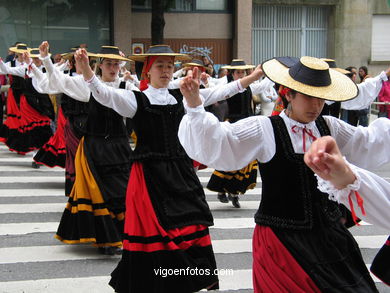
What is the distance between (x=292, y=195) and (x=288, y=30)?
21.3 metres

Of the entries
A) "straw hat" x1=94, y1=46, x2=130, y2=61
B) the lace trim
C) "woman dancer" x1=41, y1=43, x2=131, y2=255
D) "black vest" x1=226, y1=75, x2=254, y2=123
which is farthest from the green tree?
the lace trim

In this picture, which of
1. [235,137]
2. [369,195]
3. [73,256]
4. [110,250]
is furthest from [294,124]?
[73,256]

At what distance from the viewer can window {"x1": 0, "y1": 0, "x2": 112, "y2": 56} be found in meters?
20.2

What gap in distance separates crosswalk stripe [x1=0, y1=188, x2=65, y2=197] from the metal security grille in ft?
51.6

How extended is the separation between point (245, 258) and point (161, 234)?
1.70m

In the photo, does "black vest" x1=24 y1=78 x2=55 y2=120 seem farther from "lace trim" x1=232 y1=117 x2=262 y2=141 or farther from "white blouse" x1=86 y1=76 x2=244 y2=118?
"lace trim" x1=232 y1=117 x2=262 y2=141

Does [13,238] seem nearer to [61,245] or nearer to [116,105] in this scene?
[61,245]

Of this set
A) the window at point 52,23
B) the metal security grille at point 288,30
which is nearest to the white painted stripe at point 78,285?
the window at point 52,23

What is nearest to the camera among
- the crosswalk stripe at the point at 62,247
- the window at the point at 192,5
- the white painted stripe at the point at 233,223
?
the crosswalk stripe at the point at 62,247

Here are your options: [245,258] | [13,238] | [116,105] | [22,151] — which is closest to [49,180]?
[22,151]

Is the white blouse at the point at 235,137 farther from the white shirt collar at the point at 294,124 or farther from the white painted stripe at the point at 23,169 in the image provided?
the white painted stripe at the point at 23,169

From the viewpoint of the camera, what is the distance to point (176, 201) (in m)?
4.98

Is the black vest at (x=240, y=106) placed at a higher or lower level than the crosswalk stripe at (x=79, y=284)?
higher

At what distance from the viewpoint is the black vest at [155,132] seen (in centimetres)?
511
